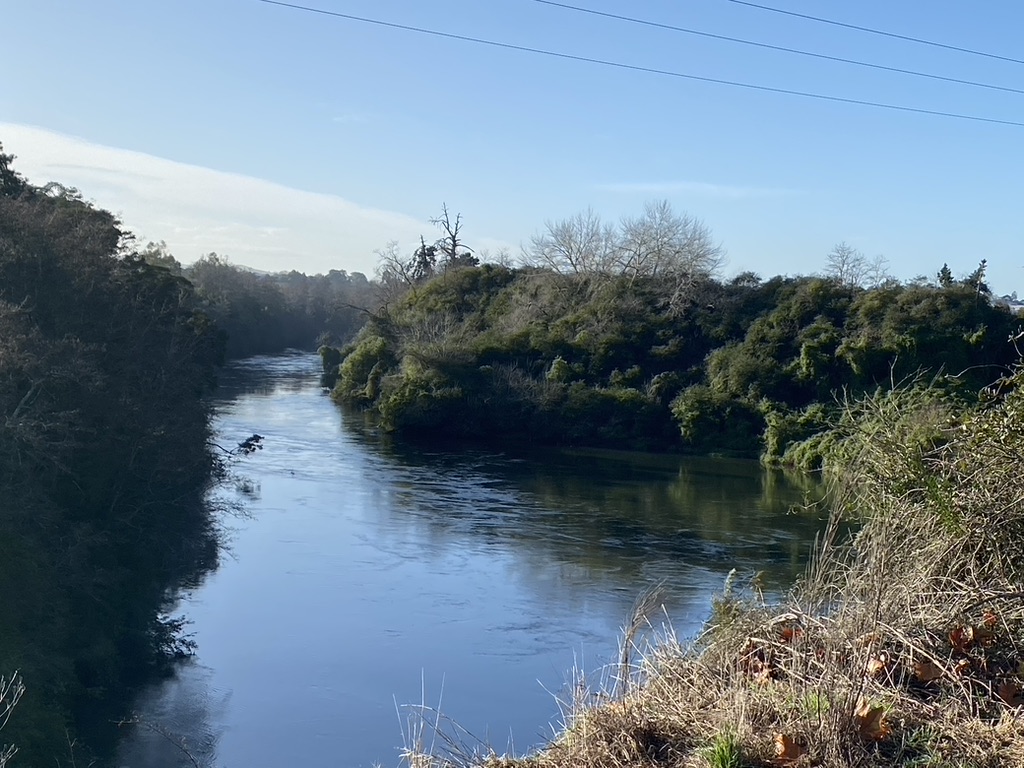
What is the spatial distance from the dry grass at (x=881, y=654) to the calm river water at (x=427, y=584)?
165 cm

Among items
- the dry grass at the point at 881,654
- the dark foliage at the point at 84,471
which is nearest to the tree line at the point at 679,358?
the dark foliage at the point at 84,471

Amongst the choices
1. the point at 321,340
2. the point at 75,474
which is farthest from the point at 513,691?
the point at 321,340

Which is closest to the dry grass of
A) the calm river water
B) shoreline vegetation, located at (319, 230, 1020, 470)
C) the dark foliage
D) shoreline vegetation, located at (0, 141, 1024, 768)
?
shoreline vegetation, located at (0, 141, 1024, 768)

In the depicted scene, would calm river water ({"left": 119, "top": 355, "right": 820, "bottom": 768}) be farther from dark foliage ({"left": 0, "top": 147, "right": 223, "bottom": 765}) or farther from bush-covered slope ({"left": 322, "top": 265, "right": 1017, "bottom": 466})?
bush-covered slope ({"left": 322, "top": 265, "right": 1017, "bottom": 466})

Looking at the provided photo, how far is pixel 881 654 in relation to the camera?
537 cm

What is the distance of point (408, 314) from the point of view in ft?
183

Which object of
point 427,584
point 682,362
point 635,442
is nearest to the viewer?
point 427,584

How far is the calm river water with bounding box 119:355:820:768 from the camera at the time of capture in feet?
49.7

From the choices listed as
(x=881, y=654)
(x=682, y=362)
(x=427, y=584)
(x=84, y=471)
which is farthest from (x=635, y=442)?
(x=881, y=654)

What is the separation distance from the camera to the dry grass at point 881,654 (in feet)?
15.3

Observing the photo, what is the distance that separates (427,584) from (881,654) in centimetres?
1705

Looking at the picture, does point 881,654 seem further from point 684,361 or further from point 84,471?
point 684,361

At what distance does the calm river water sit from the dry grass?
64.9 inches

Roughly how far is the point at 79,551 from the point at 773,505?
20236 millimetres
